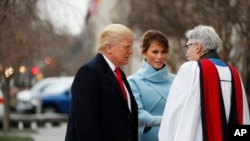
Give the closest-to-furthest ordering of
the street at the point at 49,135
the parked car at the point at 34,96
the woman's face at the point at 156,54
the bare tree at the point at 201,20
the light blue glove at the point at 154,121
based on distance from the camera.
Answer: the light blue glove at the point at 154,121 < the woman's face at the point at 156,54 < the bare tree at the point at 201,20 < the street at the point at 49,135 < the parked car at the point at 34,96

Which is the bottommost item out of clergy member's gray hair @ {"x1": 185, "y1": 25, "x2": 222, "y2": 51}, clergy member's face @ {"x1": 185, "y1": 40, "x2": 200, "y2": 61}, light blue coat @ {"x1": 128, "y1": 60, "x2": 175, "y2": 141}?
light blue coat @ {"x1": 128, "y1": 60, "x2": 175, "y2": 141}

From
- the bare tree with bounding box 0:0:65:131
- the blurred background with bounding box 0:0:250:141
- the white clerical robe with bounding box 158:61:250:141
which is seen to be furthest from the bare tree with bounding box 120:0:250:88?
the white clerical robe with bounding box 158:61:250:141

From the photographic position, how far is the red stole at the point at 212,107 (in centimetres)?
589

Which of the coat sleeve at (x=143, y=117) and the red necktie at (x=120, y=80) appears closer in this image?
the red necktie at (x=120, y=80)

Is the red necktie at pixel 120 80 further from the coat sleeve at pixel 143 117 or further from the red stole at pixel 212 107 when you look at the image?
the red stole at pixel 212 107

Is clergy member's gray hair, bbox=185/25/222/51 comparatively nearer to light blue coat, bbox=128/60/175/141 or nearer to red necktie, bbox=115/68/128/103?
red necktie, bbox=115/68/128/103

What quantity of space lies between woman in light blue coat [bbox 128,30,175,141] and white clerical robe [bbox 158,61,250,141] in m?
0.84

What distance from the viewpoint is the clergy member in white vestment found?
589 cm

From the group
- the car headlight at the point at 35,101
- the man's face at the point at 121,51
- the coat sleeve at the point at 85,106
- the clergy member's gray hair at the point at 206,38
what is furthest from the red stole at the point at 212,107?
the car headlight at the point at 35,101

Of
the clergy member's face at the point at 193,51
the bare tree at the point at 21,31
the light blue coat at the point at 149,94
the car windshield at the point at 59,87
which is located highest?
the car windshield at the point at 59,87

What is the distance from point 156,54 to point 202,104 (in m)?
1.25

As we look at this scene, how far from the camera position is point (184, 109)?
232 inches

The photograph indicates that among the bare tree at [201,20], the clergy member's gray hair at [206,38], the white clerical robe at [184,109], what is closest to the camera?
the white clerical robe at [184,109]

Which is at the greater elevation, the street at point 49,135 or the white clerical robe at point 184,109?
the street at point 49,135
